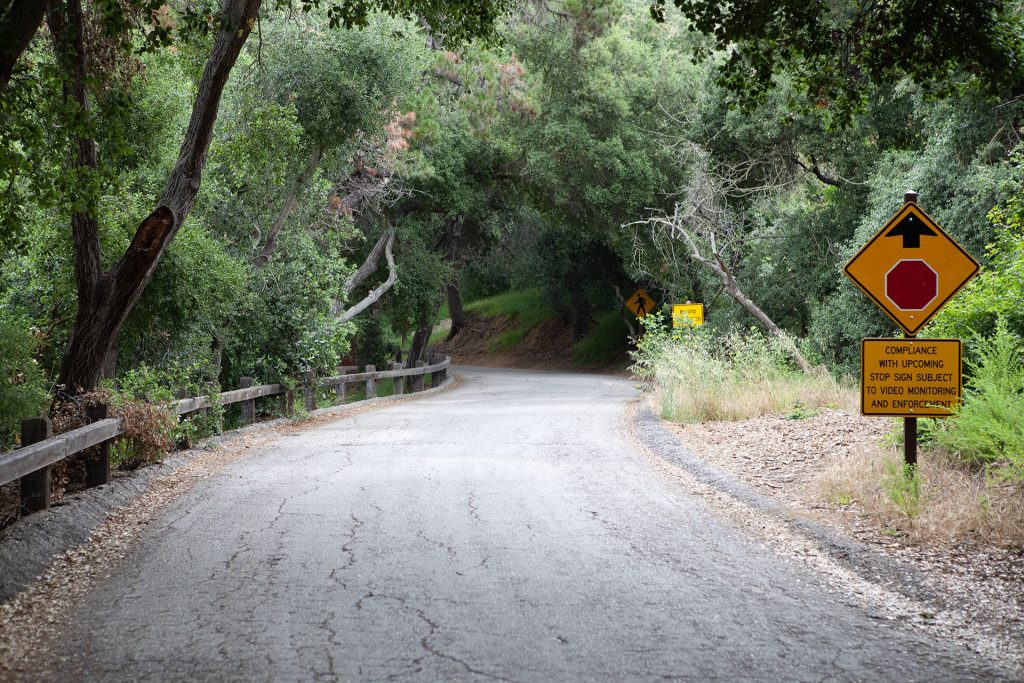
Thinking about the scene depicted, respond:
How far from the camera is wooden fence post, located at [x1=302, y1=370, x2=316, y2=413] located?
1860 cm

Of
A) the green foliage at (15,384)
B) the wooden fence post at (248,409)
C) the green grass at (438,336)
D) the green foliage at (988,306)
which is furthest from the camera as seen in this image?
the green grass at (438,336)

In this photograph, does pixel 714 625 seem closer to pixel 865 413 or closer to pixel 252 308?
pixel 865 413

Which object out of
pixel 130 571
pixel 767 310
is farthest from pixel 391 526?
pixel 767 310

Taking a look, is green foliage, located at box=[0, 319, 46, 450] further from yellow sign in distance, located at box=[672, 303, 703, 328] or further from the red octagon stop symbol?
yellow sign in distance, located at box=[672, 303, 703, 328]

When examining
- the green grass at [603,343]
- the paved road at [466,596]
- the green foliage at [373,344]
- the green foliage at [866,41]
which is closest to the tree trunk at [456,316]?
the green grass at [603,343]

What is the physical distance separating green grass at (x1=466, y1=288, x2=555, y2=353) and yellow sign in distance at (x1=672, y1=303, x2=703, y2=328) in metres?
27.4

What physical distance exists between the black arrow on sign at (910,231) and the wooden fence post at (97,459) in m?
7.42

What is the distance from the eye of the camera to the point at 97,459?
31.3 feet

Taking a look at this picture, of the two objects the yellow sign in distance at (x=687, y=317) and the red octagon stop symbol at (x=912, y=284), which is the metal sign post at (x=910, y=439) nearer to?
the red octagon stop symbol at (x=912, y=284)

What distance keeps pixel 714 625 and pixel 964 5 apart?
5.15 m

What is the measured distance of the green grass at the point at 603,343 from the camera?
48500 mm

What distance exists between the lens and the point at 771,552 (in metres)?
7.12

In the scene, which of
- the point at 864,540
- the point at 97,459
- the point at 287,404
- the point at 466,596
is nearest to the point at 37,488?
the point at 97,459

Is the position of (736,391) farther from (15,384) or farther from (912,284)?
(15,384)
